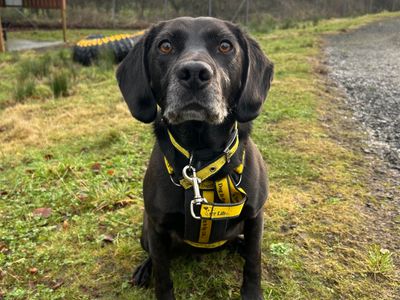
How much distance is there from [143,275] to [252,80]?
137cm

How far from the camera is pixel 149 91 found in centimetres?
229

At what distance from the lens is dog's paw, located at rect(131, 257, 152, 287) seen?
2.58 metres

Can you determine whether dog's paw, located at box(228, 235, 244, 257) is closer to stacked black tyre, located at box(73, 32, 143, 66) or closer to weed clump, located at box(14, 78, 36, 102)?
weed clump, located at box(14, 78, 36, 102)

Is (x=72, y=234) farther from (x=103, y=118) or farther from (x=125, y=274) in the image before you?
(x=103, y=118)

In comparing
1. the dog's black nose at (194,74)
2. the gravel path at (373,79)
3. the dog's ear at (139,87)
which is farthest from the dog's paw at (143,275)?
the gravel path at (373,79)

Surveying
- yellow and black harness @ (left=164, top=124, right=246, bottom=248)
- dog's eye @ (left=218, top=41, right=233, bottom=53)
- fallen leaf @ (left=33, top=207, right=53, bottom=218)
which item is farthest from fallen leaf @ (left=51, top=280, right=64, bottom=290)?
dog's eye @ (left=218, top=41, right=233, bottom=53)

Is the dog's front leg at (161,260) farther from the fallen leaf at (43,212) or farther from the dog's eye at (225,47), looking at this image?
the fallen leaf at (43,212)

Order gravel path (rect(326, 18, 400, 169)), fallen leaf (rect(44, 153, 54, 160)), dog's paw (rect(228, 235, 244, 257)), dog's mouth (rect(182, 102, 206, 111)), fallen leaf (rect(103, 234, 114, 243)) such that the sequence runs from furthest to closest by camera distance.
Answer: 1. gravel path (rect(326, 18, 400, 169))
2. fallen leaf (rect(44, 153, 54, 160))
3. fallen leaf (rect(103, 234, 114, 243))
4. dog's paw (rect(228, 235, 244, 257))
5. dog's mouth (rect(182, 102, 206, 111))

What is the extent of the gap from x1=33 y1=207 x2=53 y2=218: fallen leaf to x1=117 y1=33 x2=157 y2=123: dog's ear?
1524 mm

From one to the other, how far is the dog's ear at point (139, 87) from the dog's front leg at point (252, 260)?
0.82m

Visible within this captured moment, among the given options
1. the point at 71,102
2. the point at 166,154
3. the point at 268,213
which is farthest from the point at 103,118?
the point at 166,154

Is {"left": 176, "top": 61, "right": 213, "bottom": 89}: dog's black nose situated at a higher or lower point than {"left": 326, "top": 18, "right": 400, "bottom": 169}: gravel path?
higher

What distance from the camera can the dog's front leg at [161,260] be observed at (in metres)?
2.27

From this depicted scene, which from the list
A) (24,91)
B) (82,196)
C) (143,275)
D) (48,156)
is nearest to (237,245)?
(143,275)
